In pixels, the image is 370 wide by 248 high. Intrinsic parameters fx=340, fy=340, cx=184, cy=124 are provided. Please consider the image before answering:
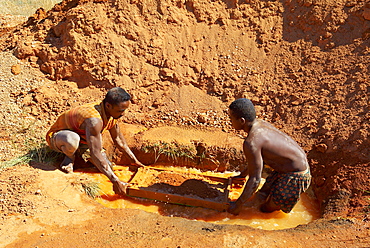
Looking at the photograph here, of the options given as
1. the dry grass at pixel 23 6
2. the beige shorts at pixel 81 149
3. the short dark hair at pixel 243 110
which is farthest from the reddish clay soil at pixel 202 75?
the dry grass at pixel 23 6

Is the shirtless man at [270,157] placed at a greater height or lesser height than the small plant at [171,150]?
greater

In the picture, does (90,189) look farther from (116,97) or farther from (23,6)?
(23,6)

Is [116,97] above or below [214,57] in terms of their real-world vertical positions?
above

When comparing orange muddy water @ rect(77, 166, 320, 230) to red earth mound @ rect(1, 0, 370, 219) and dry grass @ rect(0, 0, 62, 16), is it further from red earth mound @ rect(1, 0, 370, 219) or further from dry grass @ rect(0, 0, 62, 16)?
dry grass @ rect(0, 0, 62, 16)

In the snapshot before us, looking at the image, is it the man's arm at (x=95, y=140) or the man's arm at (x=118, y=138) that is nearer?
the man's arm at (x=95, y=140)

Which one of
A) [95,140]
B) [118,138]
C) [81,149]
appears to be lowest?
[81,149]

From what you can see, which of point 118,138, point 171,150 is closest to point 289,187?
point 171,150

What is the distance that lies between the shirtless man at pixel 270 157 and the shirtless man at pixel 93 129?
123 cm

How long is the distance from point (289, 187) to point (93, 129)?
7.06 feet

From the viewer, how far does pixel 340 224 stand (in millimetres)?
3266

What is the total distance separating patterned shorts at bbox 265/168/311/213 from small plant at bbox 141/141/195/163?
1.48 m

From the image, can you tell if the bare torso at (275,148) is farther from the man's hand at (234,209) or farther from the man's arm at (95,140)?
the man's arm at (95,140)

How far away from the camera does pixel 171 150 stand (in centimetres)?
478

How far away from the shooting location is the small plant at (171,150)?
4773 mm
